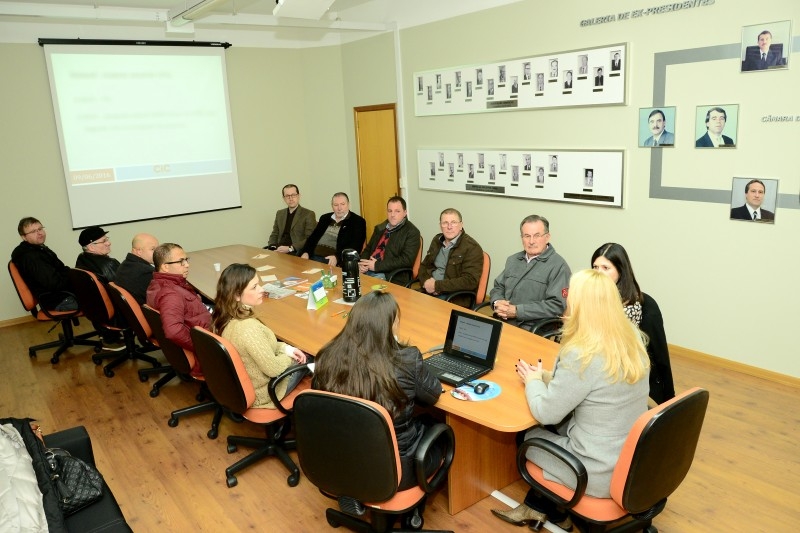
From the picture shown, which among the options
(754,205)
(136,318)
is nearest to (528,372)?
(754,205)

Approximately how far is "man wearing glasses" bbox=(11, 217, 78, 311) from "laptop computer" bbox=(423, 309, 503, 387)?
13.3 feet

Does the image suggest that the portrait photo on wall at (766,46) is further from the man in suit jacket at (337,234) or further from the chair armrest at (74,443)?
the chair armrest at (74,443)

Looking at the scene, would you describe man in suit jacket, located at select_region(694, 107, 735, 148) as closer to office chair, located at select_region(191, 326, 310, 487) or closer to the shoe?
the shoe

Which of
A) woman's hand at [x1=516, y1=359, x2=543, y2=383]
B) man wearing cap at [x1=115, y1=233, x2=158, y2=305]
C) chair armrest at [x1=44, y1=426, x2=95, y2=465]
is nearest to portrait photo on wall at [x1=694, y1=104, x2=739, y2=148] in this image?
woman's hand at [x1=516, y1=359, x2=543, y2=383]

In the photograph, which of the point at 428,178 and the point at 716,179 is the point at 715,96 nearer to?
the point at 716,179

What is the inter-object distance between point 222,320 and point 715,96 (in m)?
3.71

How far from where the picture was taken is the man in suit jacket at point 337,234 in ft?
20.6

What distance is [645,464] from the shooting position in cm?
216

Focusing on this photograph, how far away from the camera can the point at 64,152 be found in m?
6.87

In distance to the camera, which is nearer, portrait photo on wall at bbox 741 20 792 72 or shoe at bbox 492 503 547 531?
shoe at bbox 492 503 547 531

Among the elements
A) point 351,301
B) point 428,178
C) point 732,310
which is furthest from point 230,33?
point 732,310

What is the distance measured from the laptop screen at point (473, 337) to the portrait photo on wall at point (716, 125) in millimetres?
2550

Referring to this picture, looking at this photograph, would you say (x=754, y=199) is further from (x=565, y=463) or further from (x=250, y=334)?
(x=250, y=334)

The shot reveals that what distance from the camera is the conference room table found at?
2.61 metres
